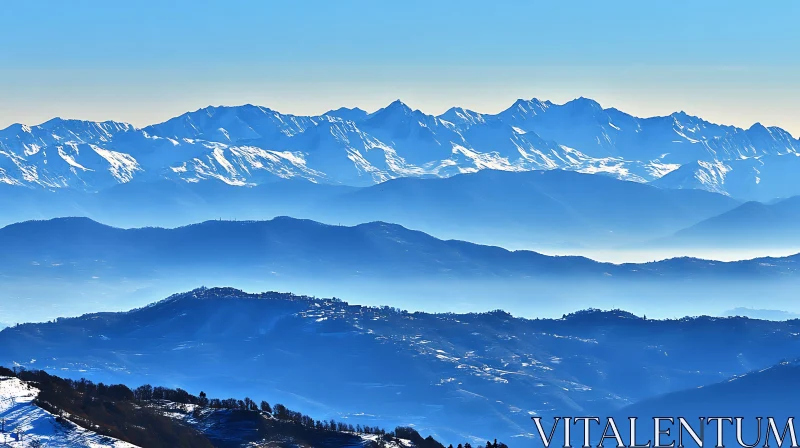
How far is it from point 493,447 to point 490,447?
455cm

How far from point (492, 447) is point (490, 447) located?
240 cm

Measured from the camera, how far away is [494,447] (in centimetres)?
18975

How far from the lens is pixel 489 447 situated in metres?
196

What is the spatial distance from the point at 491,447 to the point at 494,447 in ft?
12.8

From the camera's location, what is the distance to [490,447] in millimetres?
194500

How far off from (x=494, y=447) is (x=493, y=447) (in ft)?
0.90

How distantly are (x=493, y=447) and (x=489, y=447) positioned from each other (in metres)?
5.68

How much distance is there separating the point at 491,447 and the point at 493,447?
3662 mm

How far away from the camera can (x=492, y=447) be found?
630 ft

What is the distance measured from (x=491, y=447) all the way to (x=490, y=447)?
887mm

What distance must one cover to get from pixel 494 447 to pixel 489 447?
5.94 meters

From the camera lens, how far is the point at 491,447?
19362 cm
